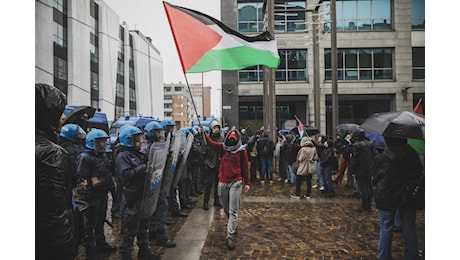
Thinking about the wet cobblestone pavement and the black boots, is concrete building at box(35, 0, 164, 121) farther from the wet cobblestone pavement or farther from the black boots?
the black boots

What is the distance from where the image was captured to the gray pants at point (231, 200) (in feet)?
17.1

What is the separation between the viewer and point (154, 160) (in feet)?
13.2

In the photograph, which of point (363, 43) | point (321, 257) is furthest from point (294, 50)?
point (321, 257)

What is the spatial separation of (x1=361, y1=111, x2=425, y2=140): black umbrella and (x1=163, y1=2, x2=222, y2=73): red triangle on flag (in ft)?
8.77

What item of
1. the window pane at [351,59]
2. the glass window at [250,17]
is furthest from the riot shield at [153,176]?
the window pane at [351,59]

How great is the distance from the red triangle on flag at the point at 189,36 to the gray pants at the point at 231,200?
→ 6.88 feet

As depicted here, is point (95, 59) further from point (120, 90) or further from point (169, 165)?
point (169, 165)

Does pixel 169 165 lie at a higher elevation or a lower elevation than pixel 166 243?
higher

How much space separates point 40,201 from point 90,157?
246cm

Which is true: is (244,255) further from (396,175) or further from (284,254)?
(396,175)

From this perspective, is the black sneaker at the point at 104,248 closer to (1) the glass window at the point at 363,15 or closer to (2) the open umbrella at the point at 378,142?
(2) the open umbrella at the point at 378,142

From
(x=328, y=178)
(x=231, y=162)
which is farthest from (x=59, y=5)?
(x=231, y=162)

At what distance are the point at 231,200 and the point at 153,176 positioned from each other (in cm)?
164

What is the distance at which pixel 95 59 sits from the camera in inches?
1302
